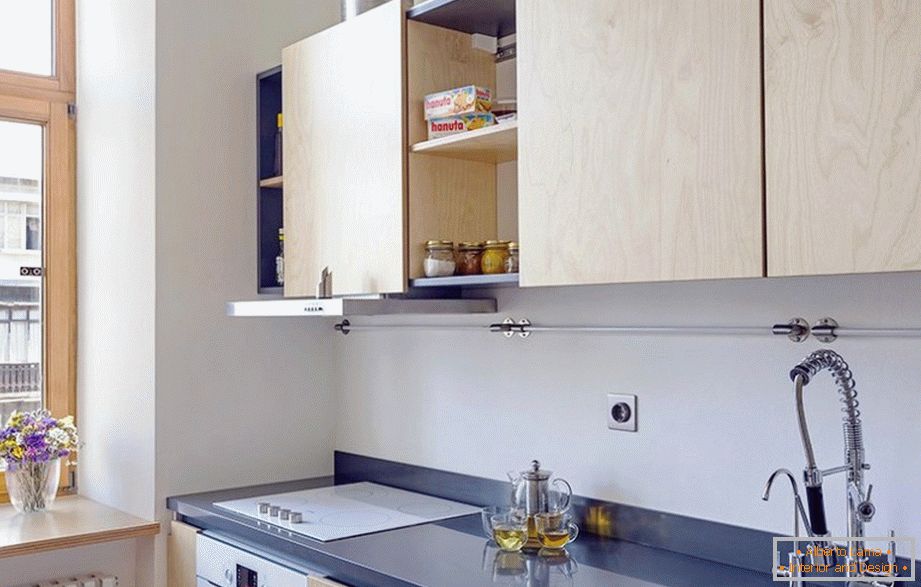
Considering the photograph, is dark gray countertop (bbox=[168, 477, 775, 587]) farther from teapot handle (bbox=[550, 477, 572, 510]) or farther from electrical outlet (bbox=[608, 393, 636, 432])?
electrical outlet (bbox=[608, 393, 636, 432])

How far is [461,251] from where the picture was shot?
2189 mm

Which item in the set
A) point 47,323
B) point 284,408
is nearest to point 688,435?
point 284,408

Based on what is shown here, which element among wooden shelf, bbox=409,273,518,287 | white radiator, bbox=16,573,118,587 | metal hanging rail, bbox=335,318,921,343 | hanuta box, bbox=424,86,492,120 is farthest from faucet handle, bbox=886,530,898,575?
white radiator, bbox=16,573,118,587

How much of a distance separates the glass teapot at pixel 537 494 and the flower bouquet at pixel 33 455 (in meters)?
1.46

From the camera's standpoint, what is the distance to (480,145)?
2139mm

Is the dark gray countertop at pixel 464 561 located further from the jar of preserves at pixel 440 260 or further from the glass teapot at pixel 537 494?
the jar of preserves at pixel 440 260

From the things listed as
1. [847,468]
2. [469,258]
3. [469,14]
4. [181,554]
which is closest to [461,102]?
[469,14]

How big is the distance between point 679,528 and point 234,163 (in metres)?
1.68

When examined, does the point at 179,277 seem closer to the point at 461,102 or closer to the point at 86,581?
the point at 86,581

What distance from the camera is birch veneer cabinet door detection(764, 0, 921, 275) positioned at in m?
1.30

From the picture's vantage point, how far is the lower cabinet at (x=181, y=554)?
253cm

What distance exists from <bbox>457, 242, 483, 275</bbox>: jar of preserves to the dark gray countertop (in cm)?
60

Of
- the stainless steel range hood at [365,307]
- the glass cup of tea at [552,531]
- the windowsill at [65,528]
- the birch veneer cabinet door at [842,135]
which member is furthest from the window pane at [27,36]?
the birch veneer cabinet door at [842,135]

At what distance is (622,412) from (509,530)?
1.20ft
